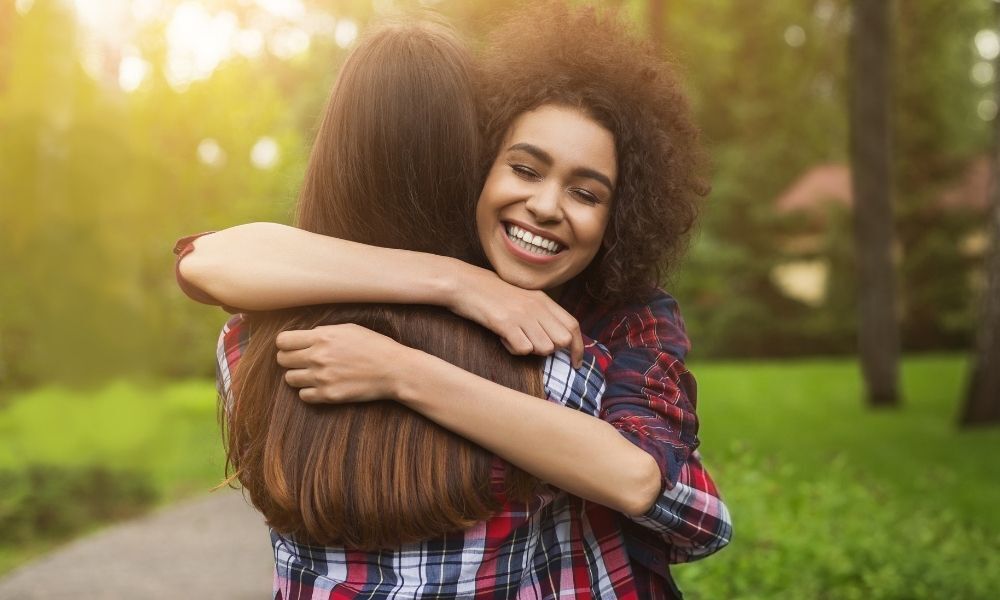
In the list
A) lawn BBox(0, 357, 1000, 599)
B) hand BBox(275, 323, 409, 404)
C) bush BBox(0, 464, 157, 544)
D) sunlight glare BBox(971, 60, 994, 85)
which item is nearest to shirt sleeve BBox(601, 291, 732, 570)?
hand BBox(275, 323, 409, 404)

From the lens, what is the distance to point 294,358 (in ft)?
6.63

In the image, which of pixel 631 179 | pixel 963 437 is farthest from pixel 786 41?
pixel 631 179

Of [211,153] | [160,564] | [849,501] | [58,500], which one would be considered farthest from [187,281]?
[211,153]

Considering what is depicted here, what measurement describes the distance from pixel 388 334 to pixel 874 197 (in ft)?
44.8

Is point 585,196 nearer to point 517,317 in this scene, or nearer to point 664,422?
point 517,317

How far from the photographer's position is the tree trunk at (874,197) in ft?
45.7

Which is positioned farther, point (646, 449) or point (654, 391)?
point (654, 391)

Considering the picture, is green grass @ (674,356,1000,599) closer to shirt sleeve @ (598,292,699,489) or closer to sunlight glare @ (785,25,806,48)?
shirt sleeve @ (598,292,699,489)

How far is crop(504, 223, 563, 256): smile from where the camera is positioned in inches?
88.9

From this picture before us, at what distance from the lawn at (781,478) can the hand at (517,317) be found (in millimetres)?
→ 1194

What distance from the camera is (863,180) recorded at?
1459cm

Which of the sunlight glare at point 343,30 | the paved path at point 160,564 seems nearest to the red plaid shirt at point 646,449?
the paved path at point 160,564

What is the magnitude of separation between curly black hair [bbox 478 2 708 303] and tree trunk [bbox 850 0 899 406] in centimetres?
1238

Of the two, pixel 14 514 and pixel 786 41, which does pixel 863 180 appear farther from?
pixel 786 41
